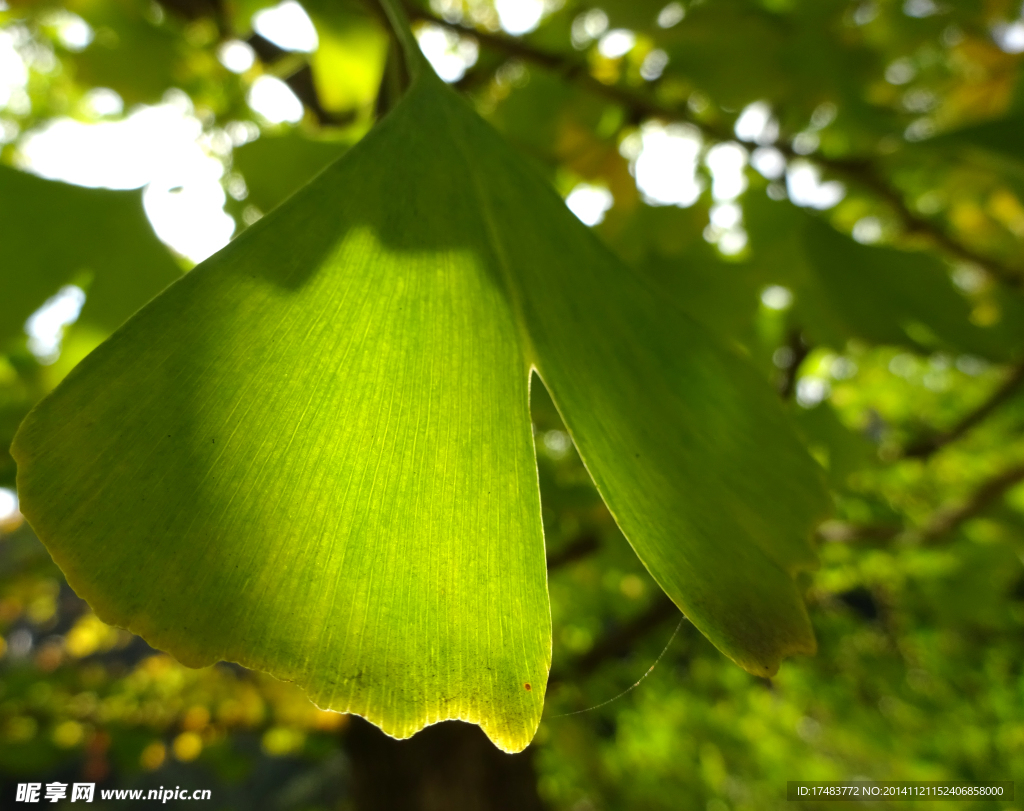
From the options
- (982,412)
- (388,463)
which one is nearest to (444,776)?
(982,412)

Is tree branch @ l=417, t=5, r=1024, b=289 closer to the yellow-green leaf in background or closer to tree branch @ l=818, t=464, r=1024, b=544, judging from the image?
the yellow-green leaf in background

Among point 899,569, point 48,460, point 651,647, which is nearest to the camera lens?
point 48,460

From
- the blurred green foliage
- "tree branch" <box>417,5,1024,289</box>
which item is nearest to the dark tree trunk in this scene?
the blurred green foliage

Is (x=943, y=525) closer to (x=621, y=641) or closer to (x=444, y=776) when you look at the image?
(x=621, y=641)

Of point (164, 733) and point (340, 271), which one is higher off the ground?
point (340, 271)

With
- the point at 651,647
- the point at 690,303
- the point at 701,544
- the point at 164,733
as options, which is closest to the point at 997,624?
the point at 651,647

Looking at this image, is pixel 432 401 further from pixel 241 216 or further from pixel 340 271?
pixel 241 216

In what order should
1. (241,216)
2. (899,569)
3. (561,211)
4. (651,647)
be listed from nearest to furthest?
(561,211), (241,216), (899,569), (651,647)
